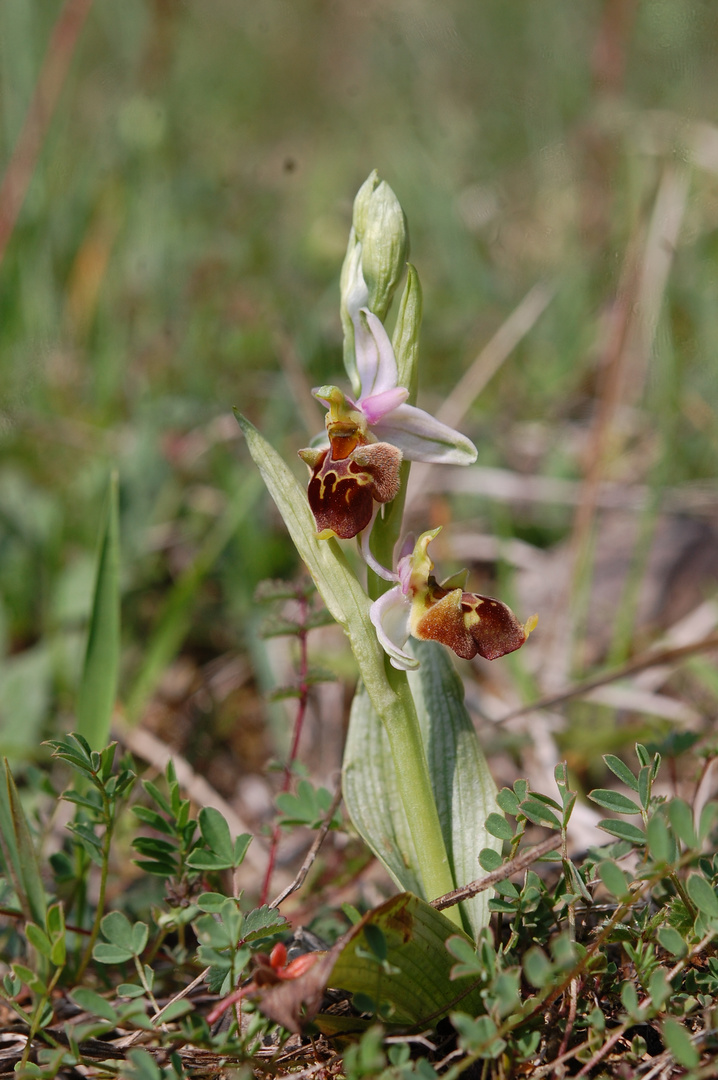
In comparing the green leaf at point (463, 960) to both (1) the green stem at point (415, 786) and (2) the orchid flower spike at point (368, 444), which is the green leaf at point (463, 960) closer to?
(1) the green stem at point (415, 786)

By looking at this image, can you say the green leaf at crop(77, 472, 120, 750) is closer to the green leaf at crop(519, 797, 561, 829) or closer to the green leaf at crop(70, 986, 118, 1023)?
the green leaf at crop(70, 986, 118, 1023)

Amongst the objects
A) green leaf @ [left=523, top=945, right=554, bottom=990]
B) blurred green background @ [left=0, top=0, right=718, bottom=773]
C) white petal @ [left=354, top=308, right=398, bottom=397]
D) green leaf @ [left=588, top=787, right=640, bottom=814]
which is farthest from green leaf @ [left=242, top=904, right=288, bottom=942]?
blurred green background @ [left=0, top=0, right=718, bottom=773]

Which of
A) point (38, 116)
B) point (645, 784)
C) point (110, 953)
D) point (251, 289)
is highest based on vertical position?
point (38, 116)

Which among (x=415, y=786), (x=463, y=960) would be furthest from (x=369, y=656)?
(x=463, y=960)

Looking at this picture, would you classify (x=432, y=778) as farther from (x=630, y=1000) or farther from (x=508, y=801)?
(x=630, y=1000)

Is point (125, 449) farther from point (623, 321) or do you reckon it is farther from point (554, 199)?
point (554, 199)

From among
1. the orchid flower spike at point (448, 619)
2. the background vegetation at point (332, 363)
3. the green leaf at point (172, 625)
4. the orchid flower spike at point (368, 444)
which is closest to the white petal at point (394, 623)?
the orchid flower spike at point (448, 619)

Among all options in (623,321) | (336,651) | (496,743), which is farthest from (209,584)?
(623,321)
